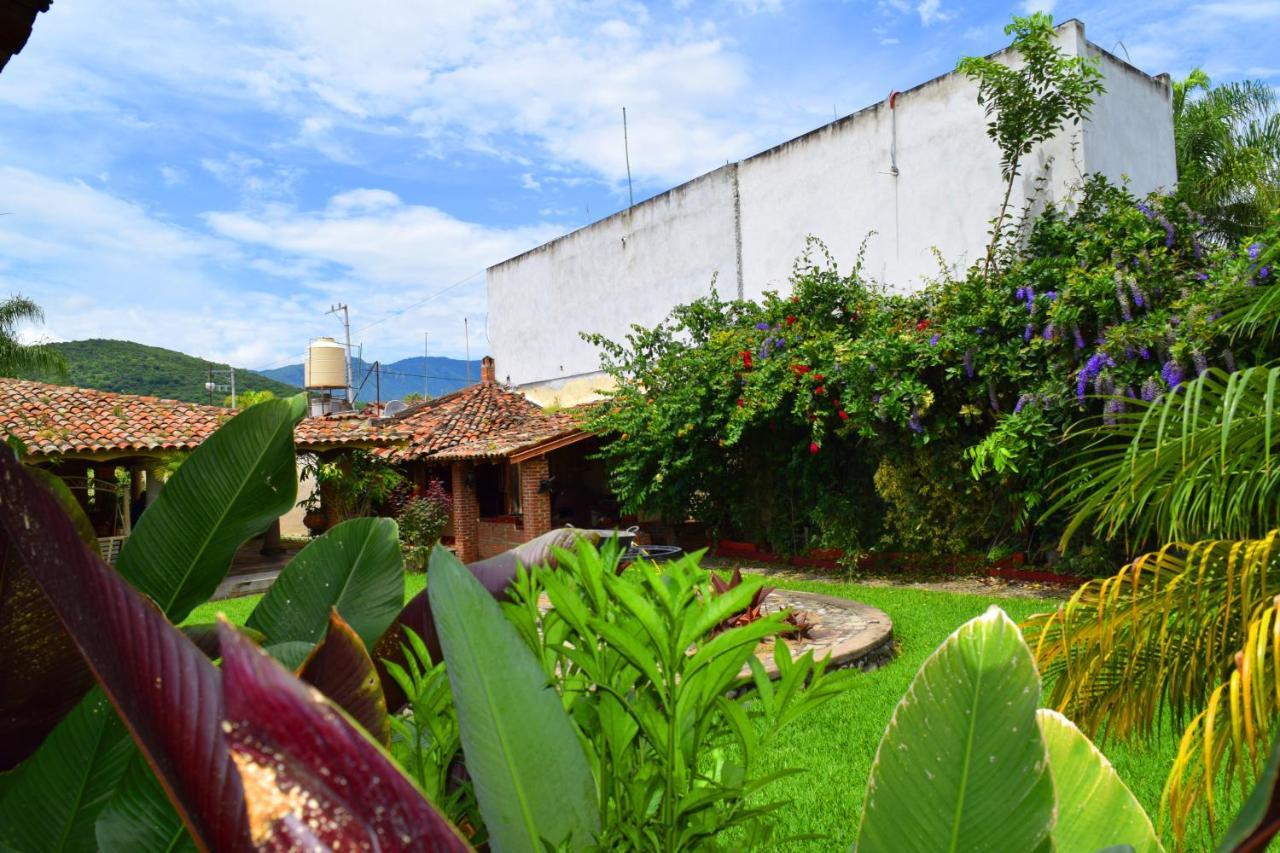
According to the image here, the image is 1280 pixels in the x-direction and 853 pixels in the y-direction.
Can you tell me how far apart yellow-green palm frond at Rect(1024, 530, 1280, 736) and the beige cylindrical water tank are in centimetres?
2534

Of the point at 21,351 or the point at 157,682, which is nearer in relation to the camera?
the point at 157,682

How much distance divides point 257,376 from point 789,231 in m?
55.1

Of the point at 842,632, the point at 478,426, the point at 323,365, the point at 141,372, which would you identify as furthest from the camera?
the point at 141,372

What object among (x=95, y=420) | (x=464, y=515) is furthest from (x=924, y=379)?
(x=95, y=420)

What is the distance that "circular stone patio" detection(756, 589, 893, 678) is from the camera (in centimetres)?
707

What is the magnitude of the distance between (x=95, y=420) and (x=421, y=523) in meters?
5.85

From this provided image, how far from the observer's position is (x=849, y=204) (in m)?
13.7

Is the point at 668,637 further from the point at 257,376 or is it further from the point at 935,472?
the point at 257,376

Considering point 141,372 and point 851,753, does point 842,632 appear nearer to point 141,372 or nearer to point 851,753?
point 851,753

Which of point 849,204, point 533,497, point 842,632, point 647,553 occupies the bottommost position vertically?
point 842,632

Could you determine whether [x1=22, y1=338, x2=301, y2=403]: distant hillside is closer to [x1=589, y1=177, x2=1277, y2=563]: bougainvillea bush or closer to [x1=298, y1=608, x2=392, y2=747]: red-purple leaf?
[x1=589, y1=177, x2=1277, y2=563]: bougainvillea bush

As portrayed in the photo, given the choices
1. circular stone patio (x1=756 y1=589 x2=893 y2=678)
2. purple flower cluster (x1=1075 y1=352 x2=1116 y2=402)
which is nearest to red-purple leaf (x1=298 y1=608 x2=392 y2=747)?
circular stone patio (x1=756 y1=589 x2=893 y2=678)

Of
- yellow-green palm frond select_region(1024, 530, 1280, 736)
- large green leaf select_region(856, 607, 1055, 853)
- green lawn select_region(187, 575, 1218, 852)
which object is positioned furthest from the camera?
green lawn select_region(187, 575, 1218, 852)

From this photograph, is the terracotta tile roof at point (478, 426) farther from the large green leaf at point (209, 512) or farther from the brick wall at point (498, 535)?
the large green leaf at point (209, 512)
